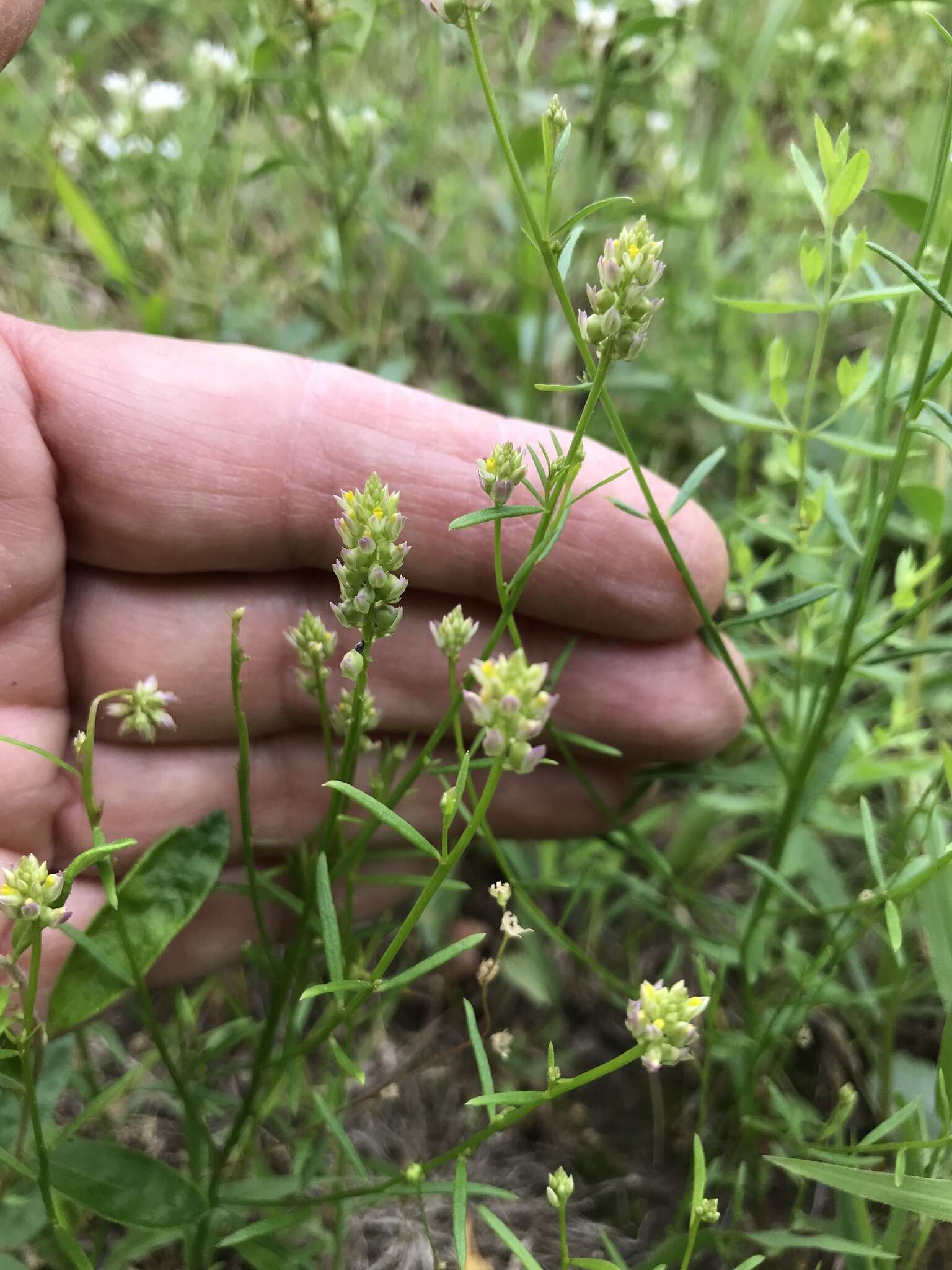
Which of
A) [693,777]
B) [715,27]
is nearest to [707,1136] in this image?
[693,777]

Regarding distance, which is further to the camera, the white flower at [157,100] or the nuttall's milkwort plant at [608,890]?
the white flower at [157,100]

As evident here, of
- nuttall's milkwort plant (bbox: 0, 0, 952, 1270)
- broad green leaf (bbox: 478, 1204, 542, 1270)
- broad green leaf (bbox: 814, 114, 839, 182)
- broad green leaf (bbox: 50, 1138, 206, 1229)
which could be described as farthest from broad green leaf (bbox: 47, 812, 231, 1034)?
broad green leaf (bbox: 814, 114, 839, 182)

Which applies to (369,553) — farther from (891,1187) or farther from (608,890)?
(608,890)

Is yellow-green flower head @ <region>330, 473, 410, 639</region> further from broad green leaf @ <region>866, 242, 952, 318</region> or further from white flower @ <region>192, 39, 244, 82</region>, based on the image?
white flower @ <region>192, 39, 244, 82</region>

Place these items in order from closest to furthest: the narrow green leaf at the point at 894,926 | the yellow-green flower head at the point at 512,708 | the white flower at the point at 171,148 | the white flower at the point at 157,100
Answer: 1. the yellow-green flower head at the point at 512,708
2. the narrow green leaf at the point at 894,926
3. the white flower at the point at 157,100
4. the white flower at the point at 171,148

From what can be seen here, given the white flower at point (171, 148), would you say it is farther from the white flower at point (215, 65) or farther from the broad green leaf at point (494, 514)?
the broad green leaf at point (494, 514)

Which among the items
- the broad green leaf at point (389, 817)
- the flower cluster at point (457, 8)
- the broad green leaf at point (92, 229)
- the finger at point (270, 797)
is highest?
the flower cluster at point (457, 8)

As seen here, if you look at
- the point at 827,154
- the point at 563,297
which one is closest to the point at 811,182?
the point at 827,154

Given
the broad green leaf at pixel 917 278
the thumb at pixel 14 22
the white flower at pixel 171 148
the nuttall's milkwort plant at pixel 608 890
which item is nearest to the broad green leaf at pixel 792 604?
the nuttall's milkwort plant at pixel 608 890
